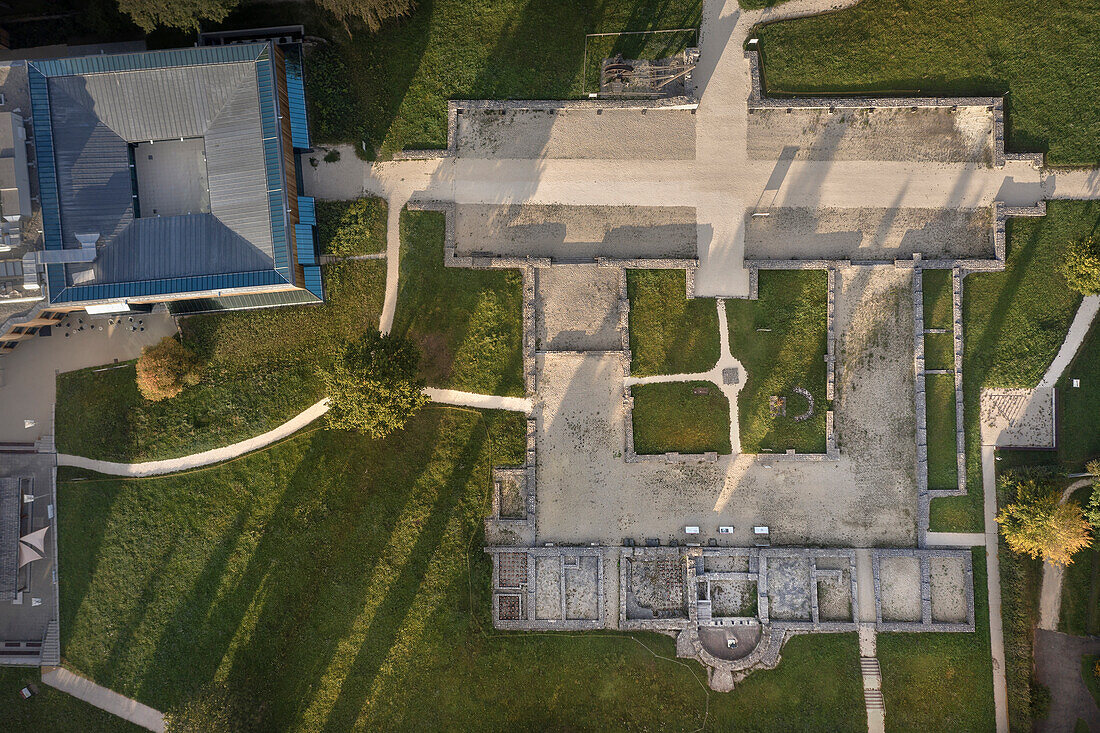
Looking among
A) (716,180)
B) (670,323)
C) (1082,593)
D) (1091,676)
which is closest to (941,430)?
(1082,593)

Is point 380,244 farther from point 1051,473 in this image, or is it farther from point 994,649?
point 994,649

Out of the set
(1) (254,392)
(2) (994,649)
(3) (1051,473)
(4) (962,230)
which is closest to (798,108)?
(4) (962,230)

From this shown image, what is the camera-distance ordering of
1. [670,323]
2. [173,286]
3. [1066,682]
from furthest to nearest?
[670,323]
[1066,682]
[173,286]

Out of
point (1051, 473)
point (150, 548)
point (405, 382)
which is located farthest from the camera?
point (150, 548)

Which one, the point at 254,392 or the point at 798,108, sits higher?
the point at 798,108

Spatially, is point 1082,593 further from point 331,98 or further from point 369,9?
point 331,98

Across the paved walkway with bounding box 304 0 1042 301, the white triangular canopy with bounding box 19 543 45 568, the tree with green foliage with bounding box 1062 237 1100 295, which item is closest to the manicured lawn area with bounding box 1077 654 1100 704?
the tree with green foliage with bounding box 1062 237 1100 295

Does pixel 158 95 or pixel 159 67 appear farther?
pixel 158 95
